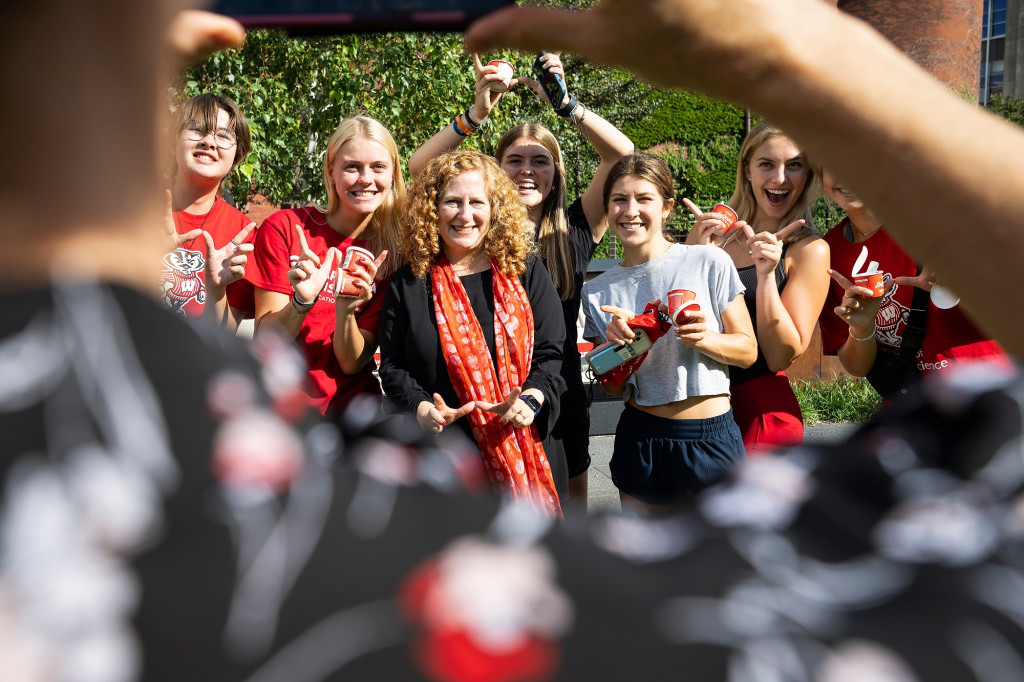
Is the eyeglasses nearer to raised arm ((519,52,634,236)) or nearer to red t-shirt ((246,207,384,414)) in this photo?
red t-shirt ((246,207,384,414))

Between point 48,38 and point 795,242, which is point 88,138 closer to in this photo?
point 48,38

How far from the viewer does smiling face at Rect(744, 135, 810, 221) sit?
3934mm

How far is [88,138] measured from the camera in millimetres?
480

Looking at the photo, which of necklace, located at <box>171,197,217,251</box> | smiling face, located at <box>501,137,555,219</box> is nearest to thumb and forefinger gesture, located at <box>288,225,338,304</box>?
necklace, located at <box>171,197,217,251</box>

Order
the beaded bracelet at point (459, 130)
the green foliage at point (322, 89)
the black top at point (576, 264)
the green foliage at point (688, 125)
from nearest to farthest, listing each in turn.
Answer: the black top at point (576, 264), the beaded bracelet at point (459, 130), the green foliage at point (322, 89), the green foliage at point (688, 125)

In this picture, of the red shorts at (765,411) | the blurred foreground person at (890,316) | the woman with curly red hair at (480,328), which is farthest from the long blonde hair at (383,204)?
the blurred foreground person at (890,316)

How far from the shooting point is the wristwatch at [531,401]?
350 centimetres

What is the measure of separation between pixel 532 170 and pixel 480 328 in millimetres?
1208

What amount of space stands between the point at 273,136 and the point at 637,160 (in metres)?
6.26

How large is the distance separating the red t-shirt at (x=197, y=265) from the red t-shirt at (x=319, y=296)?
120 millimetres

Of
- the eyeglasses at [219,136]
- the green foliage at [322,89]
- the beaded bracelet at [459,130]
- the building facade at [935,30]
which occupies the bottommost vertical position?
the eyeglasses at [219,136]

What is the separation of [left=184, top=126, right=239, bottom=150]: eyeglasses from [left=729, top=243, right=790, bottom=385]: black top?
8.17 feet

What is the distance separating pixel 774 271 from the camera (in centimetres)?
364

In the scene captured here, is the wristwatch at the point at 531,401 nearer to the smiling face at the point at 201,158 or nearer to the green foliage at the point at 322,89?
the smiling face at the point at 201,158
